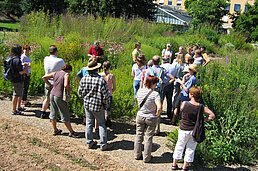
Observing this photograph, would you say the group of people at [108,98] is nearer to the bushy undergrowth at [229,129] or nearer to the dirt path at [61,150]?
the dirt path at [61,150]

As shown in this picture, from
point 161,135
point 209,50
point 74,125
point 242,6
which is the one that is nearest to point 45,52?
point 74,125

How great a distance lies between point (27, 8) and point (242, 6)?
4799cm

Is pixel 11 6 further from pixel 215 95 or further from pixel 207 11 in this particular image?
pixel 215 95

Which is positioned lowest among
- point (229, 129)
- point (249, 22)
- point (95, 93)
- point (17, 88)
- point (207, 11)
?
point (229, 129)

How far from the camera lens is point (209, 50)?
20859mm

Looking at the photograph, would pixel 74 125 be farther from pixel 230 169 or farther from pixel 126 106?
pixel 230 169

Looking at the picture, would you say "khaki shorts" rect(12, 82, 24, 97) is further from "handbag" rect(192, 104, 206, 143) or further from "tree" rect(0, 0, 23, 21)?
"tree" rect(0, 0, 23, 21)

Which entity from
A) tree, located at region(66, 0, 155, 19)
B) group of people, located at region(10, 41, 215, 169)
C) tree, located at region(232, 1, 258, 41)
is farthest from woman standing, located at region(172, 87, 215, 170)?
tree, located at region(232, 1, 258, 41)

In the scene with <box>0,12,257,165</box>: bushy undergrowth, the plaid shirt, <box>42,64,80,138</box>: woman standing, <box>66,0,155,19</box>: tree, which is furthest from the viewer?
<box>66,0,155,19</box>: tree

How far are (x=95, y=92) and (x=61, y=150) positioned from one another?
1335 mm

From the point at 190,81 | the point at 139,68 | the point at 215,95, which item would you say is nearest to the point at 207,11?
the point at 139,68

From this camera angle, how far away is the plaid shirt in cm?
499

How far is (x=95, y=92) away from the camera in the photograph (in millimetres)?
5016

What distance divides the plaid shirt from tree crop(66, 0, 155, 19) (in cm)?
2223
